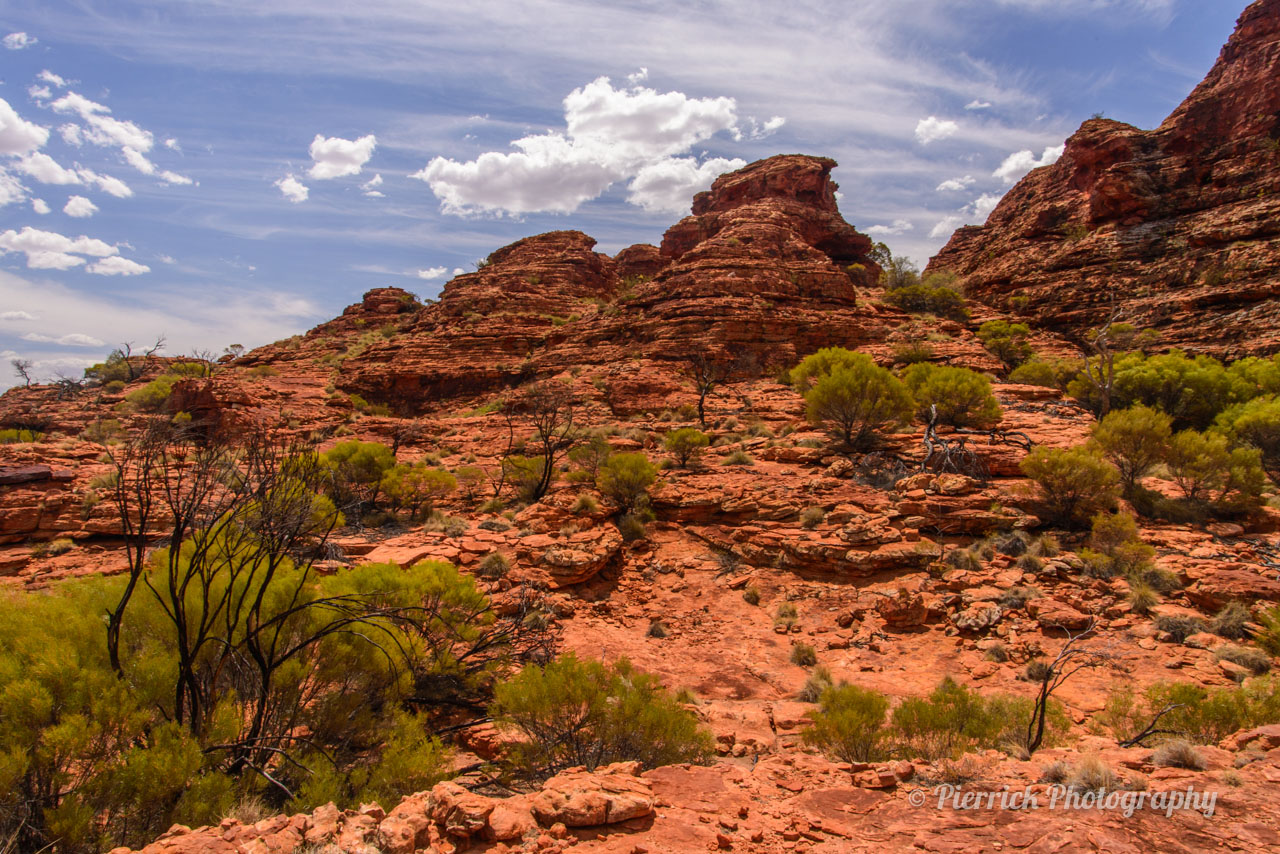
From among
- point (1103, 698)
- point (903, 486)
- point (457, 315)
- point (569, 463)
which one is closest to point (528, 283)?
point (457, 315)

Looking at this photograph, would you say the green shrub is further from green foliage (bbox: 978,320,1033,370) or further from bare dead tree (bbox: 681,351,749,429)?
green foliage (bbox: 978,320,1033,370)

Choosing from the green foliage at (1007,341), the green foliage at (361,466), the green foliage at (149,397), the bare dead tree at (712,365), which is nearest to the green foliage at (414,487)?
the green foliage at (361,466)

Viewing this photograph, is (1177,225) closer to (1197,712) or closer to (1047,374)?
(1047,374)

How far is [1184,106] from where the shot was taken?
118 feet

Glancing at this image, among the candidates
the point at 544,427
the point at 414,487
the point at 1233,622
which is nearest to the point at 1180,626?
the point at 1233,622

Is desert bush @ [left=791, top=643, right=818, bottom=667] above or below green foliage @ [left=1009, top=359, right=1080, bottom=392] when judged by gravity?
below

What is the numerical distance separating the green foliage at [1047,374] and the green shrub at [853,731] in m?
25.6

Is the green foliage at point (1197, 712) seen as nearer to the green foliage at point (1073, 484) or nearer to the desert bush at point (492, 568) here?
the green foliage at point (1073, 484)

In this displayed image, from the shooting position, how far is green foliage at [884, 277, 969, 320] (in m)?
34.9

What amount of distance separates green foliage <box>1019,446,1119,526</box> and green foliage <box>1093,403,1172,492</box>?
54.9 inches

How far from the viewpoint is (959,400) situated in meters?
17.3

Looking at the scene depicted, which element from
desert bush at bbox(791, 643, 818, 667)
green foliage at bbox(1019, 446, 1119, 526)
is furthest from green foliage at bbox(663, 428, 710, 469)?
green foliage at bbox(1019, 446, 1119, 526)

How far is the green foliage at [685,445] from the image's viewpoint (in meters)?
Answer: 17.0

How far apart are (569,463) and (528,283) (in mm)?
25545
